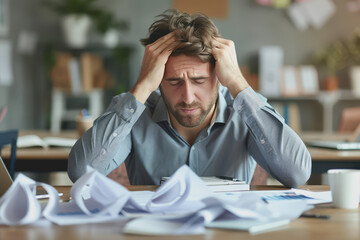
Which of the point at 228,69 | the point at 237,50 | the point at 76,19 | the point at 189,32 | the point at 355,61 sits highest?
the point at 76,19

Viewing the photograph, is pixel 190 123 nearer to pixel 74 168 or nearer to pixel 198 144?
pixel 198 144

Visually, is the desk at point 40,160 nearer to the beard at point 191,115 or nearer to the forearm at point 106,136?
the forearm at point 106,136

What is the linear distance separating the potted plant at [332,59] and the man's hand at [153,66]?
13.9 ft

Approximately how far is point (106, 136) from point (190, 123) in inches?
10.6

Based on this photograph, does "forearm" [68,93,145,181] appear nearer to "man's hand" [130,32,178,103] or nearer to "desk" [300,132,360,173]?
"man's hand" [130,32,178,103]

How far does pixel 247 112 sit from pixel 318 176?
1226 millimetres

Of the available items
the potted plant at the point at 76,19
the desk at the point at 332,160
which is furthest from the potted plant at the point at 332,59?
the desk at the point at 332,160

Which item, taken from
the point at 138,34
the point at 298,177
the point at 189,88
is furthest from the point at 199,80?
the point at 138,34

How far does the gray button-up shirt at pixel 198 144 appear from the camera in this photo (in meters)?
1.57

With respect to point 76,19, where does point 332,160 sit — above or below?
below

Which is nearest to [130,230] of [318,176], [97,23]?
[318,176]

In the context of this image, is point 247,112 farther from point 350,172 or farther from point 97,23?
point 97,23

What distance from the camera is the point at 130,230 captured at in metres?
0.91

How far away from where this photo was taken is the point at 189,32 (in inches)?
64.2
